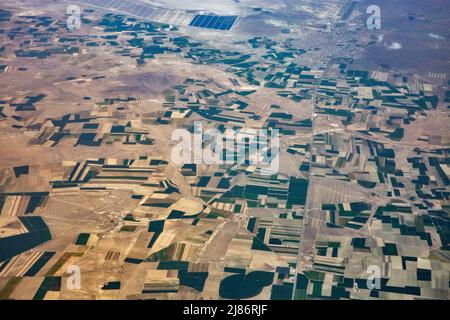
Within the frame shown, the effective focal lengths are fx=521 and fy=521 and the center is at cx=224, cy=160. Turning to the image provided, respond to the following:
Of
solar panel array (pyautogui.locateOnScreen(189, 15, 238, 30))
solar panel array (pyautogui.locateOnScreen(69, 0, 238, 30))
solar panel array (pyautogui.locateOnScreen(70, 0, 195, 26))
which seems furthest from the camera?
solar panel array (pyautogui.locateOnScreen(70, 0, 195, 26))

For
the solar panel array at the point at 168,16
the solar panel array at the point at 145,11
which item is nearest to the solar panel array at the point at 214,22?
the solar panel array at the point at 168,16

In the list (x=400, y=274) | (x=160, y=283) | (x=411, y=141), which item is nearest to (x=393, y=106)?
(x=411, y=141)

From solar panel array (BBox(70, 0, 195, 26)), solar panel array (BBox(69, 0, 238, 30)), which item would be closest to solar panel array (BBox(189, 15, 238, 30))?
solar panel array (BBox(69, 0, 238, 30))

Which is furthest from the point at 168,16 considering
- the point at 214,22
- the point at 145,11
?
the point at 214,22

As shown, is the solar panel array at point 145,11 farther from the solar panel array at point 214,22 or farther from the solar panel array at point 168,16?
the solar panel array at point 214,22

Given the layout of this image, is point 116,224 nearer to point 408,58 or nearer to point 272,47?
point 272,47

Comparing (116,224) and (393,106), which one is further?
(393,106)

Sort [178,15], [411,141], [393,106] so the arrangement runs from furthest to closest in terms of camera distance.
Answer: [178,15] → [393,106] → [411,141]

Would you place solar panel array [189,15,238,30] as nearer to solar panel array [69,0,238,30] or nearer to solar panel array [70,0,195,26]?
solar panel array [69,0,238,30]
